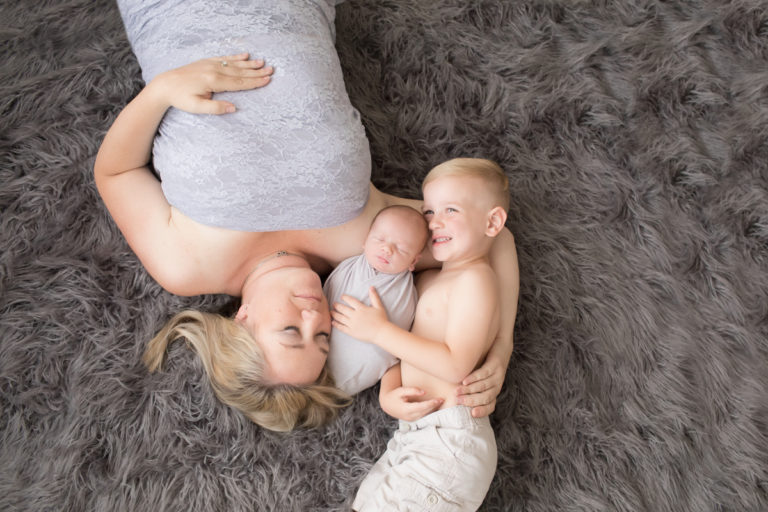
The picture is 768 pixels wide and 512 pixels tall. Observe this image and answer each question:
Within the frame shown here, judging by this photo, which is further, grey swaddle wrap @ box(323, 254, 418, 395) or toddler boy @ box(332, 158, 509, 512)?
grey swaddle wrap @ box(323, 254, 418, 395)

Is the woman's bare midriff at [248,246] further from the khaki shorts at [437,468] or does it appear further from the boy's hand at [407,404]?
the khaki shorts at [437,468]

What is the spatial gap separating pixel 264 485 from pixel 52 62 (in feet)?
4.55

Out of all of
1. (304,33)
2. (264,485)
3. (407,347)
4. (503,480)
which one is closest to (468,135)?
(304,33)

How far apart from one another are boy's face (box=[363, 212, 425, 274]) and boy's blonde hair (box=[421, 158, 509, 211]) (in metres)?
0.17

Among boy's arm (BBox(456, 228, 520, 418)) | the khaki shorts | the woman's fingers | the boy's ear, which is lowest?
the khaki shorts

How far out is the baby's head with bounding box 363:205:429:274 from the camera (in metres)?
1.56

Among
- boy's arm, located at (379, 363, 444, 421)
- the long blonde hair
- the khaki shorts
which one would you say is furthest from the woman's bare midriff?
the khaki shorts

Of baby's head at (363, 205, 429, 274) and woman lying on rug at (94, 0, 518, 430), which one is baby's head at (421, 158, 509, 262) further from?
woman lying on rug at (94, 0, 518, 430)

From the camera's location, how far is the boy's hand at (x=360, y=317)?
60.9 inches

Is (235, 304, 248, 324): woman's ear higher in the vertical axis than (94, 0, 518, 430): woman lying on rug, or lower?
lower

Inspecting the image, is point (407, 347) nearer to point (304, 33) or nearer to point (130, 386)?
point (130, 386)

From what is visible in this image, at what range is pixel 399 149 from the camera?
6.29 feet

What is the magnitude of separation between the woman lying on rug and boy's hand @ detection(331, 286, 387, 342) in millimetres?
45

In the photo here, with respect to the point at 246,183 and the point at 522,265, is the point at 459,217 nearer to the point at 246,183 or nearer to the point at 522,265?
the point at 522,265
